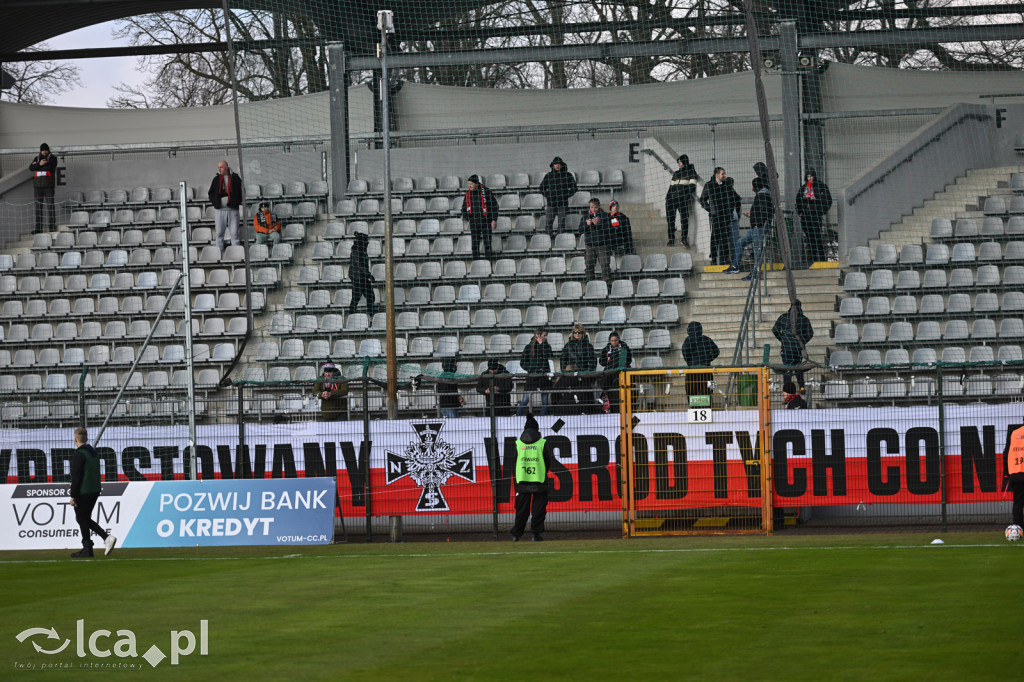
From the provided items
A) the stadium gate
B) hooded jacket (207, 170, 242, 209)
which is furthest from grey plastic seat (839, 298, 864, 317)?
hooded jacket (207, 170, 242, 209)

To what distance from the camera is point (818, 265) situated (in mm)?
24469

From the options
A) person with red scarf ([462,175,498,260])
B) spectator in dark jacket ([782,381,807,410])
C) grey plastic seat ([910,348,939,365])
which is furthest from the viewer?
person with red scarf ([462,175,498,260])

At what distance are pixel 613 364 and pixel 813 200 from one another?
748 centimetres

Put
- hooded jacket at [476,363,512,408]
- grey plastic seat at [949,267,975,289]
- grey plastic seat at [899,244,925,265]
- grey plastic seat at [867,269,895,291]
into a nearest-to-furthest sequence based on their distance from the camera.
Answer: hooded jacket at [476,363,512,408] → grey plastic seat at [949,267,975,289] → grey plastic seat at [867,269,895,291] → grey plastic seat at [899,244,925,265]

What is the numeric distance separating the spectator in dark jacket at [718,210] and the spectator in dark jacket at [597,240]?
6.80 feet

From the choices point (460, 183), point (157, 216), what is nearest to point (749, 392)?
point (460, 183)

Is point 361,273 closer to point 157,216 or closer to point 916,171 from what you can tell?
point 157,216

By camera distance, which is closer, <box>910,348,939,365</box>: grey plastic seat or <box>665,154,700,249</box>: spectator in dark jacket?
<box>910,348,939,365</box>: grey plastic seat

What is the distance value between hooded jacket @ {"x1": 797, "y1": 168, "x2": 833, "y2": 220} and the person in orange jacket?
11.4 meters

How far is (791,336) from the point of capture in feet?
65.0

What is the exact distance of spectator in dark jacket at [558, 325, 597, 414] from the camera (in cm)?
1700

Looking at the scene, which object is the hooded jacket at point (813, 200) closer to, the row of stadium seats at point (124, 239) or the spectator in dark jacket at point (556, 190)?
the spectator in dark jacket at point (556, 190)

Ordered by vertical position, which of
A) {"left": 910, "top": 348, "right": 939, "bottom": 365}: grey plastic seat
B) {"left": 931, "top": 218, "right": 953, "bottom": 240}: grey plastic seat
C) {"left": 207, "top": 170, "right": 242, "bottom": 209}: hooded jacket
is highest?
{"left": 207, "top": 170, "right": 242, "bottom": 209}: hooded jacket

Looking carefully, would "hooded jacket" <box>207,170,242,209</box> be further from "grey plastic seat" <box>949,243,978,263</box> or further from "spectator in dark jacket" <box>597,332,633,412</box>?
"grey plastic seat" <box>949,243,978,263</box>
